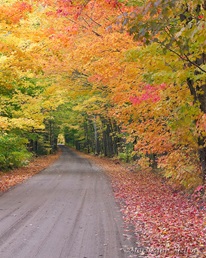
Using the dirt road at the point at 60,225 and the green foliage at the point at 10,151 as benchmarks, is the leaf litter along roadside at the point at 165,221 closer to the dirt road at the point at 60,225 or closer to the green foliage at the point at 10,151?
the dirt road at the point at 60,225

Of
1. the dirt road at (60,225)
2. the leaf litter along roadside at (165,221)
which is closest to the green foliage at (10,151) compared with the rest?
the dirt road at (60,225)

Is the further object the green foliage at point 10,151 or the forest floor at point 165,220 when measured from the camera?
the green foliage at point 10,151

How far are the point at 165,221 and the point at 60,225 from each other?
2.83 metres

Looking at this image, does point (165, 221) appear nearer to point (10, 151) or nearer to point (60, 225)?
A: point (60, 225)

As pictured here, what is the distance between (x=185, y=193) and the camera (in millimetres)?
13305

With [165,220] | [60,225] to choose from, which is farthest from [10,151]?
[165,220]

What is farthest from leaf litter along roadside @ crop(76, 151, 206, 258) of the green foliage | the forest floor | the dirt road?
the green foliage

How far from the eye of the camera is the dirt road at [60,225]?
674 cm

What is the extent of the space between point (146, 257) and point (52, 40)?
33.2ft

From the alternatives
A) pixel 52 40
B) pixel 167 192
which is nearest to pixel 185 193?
pixel 167 192

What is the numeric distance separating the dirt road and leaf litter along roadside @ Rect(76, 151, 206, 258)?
462 millimetres

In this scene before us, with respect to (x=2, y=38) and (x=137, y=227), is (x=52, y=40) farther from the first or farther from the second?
(x=137, y=227)

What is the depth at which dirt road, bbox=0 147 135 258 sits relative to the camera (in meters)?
6.74

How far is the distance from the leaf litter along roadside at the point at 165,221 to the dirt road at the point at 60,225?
0.46 meters
